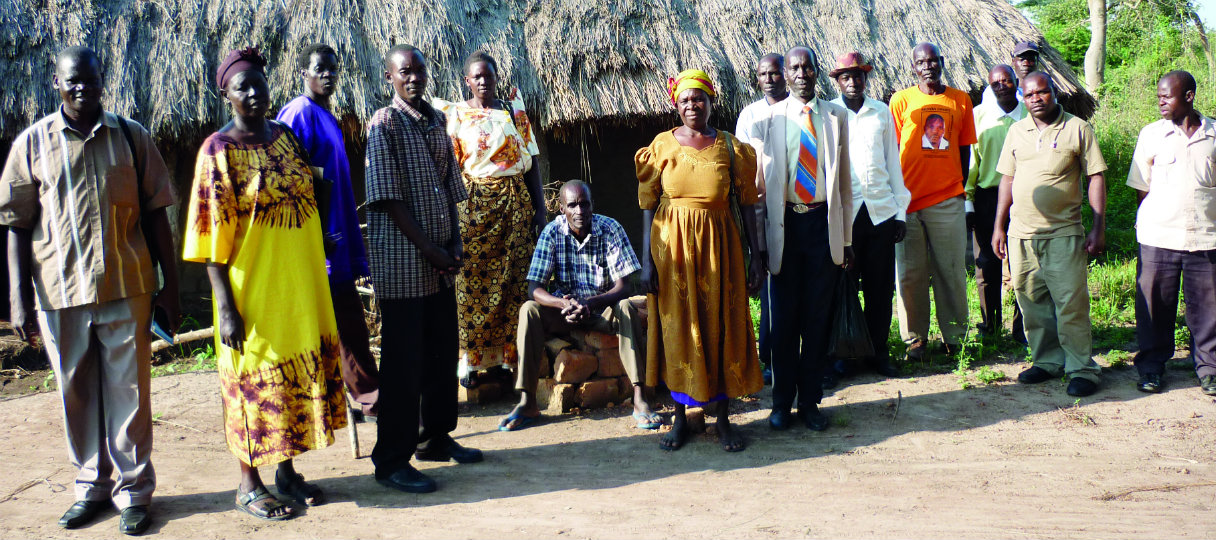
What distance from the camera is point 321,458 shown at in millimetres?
3957

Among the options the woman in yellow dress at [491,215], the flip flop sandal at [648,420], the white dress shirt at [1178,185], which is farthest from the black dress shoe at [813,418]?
the white dress shirt at [1178,185]

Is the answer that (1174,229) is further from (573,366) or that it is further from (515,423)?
(515,423)

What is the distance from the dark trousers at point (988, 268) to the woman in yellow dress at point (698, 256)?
2471 mm

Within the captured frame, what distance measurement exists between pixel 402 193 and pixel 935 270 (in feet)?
11.5

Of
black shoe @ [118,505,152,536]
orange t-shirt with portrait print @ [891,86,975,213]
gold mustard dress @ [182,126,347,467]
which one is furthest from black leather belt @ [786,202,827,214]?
black shoe @ [118,505,152,536]

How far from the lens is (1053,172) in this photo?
468 centimetres

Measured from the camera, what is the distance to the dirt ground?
315 centimetres

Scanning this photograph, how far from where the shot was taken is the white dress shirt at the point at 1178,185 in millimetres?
4461

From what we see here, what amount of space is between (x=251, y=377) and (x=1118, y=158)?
1090 cm

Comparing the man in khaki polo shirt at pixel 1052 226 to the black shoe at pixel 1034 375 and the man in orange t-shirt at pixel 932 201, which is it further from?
the man in orange t-shirt at pixel 932 201

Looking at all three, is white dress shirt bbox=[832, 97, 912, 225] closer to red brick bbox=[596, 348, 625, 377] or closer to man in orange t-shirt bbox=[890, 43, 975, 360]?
man in orange t-shirt bbox=[890, 43, 975, 360]

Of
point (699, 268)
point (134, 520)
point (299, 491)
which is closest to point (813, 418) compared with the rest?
point (699, 268)

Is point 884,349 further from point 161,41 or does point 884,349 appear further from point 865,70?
Result: point 161,41

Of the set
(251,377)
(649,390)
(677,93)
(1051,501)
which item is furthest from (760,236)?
(251,377)
